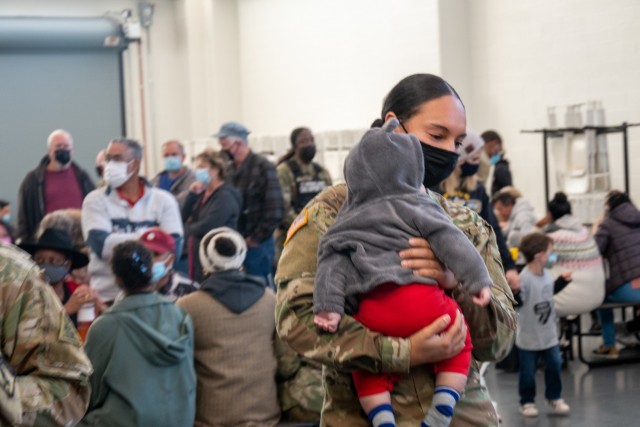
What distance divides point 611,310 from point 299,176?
7.92ft

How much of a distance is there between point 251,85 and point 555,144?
18.8 ft

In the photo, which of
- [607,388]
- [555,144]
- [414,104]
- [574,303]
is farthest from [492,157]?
[414,104]

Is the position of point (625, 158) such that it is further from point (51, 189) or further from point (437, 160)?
point (437, 160)

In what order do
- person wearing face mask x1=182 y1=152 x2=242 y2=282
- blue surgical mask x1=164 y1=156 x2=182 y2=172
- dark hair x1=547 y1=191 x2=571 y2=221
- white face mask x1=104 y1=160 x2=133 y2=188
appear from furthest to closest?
blue surgical mask x1=164 y1=156 x2=182 y2=172 → dark hair x1=547 y1=191 x2=571 y2=221 → person wearing face mask x1=182 y1=152 x2=242 y2=282 → white face mask x1=104 y1=160 x2=133 y2=188

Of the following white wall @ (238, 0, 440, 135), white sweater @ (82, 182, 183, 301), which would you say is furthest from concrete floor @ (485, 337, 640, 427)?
white wall @ (238, 0, 440, 135)

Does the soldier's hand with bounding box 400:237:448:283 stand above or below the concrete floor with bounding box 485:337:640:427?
above

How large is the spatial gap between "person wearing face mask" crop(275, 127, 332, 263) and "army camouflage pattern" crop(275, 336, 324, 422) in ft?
11.4

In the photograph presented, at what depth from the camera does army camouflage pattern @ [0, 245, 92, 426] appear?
1868 millimetres

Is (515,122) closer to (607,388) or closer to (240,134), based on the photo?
(240,134)

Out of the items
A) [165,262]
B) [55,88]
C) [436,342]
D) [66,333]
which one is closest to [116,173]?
[165,262]

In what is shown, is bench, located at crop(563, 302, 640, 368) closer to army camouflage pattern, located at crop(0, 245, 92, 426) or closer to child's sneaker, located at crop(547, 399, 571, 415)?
child's sneaker, located at crop(547, 399, 571, 415)

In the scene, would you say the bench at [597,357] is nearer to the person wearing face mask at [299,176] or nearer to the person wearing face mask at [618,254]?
the person wearing face mask at [618,254]

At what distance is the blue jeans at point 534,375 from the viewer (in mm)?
6238

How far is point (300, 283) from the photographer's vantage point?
2115mm
